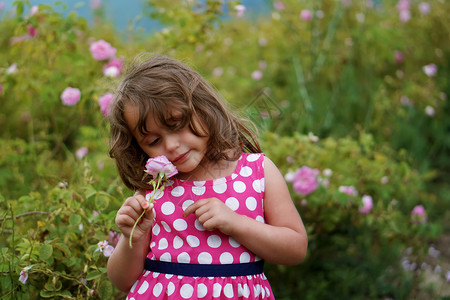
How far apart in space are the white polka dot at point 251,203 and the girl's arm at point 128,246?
0.26 metres

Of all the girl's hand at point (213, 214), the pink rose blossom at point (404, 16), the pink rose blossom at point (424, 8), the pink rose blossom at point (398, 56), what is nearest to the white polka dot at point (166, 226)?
the girl's hand at point (213, 214)

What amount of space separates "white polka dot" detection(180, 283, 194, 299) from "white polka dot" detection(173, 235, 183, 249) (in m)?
0.10

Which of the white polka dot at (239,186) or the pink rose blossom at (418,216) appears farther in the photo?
the pink rose blossom at (418,216)

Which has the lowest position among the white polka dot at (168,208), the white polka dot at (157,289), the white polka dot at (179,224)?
the white polka dot at (157,289)

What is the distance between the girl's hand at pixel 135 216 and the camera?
1.34 metres

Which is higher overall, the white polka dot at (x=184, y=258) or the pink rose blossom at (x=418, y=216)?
the white polka dot at (x=184, y=258)

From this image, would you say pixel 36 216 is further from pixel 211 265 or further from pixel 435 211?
pixel 435 211

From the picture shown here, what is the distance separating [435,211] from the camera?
3070 mm

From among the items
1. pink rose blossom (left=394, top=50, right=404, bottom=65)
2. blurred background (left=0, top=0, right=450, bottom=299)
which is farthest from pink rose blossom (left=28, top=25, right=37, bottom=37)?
pink rose blossom (left=394, top=50, right=404, bottom=65)

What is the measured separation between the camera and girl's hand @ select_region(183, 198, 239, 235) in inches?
53.4

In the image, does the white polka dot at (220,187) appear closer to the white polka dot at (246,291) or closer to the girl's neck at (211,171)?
the girl's neck at (211,171)

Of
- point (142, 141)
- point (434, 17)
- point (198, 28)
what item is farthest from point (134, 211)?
point (434, 17)

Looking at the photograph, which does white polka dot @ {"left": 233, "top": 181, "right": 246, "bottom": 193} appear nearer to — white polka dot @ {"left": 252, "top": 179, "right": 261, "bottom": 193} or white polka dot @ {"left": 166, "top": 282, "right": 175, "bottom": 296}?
white polka dot @ {"left": 252, "top": 179, "right": 261, "bottom": 193}

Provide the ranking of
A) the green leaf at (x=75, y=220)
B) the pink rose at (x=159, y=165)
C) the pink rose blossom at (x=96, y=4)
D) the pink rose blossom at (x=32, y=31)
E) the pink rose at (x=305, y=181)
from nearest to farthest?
the pink rose at (x=159, y=165)
the green leaf at (x=75, y=220)
the pink rose at (x=305, y=181)
the pink rose blossom at (x=32, y=31)
the pink rose blossom at (x=96, y=4)
